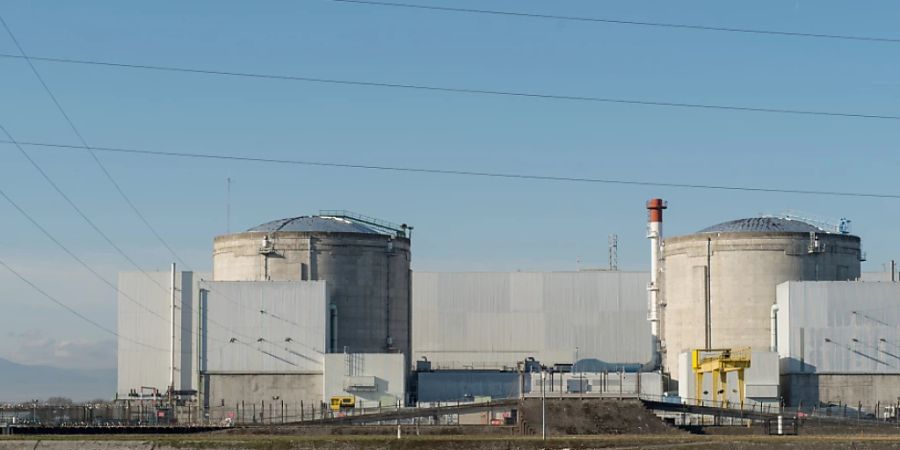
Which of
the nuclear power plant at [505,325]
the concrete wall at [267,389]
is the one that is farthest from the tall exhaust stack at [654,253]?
the concrete wall at [267,389]

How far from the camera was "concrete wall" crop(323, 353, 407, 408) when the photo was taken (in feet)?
342

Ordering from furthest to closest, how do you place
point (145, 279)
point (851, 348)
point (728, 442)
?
point (145, 279) < point (851, 348) < point (728, 442)

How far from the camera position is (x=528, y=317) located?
419ft

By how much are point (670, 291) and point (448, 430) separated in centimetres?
3350

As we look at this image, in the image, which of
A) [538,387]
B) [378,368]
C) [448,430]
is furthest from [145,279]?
[448,430]

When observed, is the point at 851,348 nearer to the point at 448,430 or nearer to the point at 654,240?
the point at 654,240

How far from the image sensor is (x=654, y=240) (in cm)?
11938

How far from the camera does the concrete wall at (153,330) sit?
117 metres

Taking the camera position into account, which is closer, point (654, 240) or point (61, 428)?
point (61, 428)

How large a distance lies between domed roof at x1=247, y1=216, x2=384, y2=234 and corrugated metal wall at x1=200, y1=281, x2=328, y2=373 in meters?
7.22

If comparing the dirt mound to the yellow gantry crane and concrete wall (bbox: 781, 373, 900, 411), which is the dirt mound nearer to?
the yellow gantry crane

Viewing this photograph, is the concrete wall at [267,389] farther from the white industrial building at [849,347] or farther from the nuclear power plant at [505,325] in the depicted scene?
the white industrial building at [849,347]

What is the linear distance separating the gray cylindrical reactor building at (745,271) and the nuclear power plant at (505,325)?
0.11m

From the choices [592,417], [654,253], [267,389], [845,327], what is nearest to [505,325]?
[654,253]
